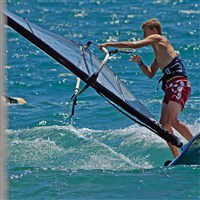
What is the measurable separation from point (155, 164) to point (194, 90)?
14.3 ft

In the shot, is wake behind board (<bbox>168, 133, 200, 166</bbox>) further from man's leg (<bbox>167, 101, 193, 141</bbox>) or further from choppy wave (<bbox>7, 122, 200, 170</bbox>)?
choppy wave (<bbox>7, 122, 200, 170</bbox>)

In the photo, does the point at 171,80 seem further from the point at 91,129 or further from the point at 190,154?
the point at 91,129

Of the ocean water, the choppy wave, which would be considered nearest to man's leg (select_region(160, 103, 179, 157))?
the ocean water

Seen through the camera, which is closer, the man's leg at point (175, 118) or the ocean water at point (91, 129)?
the ocean water at point (91, 129)

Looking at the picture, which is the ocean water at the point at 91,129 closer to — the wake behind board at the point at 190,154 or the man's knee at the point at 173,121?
the wake behind board at the point at 190,154

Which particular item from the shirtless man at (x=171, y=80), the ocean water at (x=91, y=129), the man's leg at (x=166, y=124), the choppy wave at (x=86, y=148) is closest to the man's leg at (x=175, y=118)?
the shirtless man at (x=171, y=80)

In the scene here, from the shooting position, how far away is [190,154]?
16.5 ft

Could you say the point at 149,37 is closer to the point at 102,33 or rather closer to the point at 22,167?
the point at 22,167

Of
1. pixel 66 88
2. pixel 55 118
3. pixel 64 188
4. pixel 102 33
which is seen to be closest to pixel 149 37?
pixel 64 188

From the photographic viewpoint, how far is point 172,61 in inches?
217

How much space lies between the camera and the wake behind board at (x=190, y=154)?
4.93m

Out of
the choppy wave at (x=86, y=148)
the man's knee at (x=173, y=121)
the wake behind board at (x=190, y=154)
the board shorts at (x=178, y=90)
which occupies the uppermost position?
the board shorts at (x=178, y=90)

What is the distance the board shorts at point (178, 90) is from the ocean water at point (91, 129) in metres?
0.84

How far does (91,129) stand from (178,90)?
107 inches
